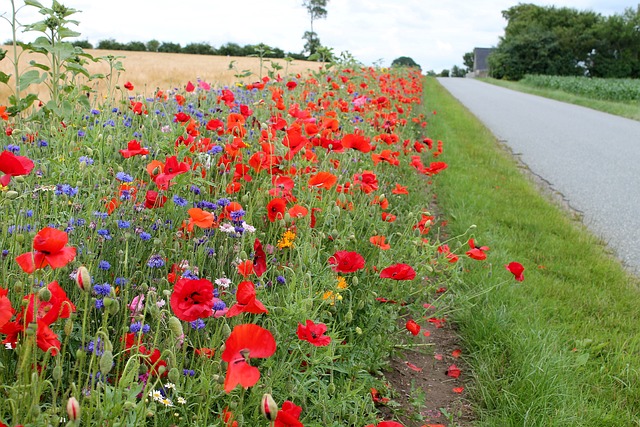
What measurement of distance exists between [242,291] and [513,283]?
2439 millimetres

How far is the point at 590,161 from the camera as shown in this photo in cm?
812

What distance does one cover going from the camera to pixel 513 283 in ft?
11.2

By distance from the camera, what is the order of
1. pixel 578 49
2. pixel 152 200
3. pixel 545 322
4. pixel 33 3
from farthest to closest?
1. pixel 578 49
2. pixel 33 3
3. pixel 545 322
4. pixel 152 200

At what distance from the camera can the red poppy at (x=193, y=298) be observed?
1349mm

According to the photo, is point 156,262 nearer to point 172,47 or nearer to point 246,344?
point 246,344

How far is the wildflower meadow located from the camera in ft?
4.21

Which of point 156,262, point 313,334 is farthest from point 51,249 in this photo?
point 313,334

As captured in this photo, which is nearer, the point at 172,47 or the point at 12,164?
the point at 12,164

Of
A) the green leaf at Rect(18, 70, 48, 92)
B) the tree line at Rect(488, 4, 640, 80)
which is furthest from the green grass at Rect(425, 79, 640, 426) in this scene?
the tree line at Rect(488, 4, 640, 80)

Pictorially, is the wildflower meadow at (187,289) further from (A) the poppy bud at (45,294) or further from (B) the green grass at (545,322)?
(B) the green grass at (545,322)

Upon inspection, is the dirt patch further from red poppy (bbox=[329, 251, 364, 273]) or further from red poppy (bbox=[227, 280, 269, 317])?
red poppy (bbox=[227, 280, 269, 317])

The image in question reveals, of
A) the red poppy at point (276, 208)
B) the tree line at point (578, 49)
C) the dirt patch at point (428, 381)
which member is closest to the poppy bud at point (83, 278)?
the red poppy at point (276, 208)

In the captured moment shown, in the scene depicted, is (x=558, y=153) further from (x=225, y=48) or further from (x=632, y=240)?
(x=225, y=48)

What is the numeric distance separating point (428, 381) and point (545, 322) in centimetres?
79
